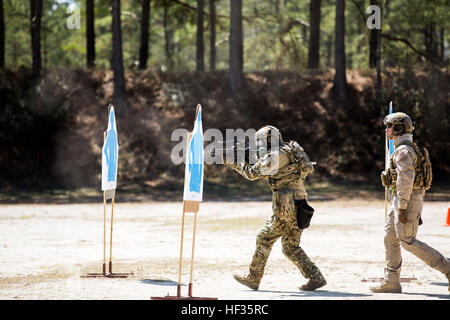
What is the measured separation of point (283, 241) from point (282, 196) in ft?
1.93

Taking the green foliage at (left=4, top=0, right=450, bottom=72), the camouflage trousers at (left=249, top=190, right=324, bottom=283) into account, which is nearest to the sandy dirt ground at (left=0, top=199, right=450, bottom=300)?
the camouflage trousers at (left=249, top=190, right=324, bottom=283)

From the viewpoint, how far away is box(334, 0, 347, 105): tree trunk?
90.2ft

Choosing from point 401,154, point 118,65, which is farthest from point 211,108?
point 401,154

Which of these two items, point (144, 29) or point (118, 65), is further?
point (144, 29)

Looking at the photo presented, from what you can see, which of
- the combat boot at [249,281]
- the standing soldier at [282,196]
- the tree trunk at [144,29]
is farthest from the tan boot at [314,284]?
the tree trunk at [144,29]

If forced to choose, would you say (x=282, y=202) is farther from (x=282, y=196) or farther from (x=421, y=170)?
(x=421, y=170)

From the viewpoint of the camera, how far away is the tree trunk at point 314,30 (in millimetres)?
31984

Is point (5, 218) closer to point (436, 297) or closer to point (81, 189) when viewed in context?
point (81, 189)

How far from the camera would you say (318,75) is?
105 ft

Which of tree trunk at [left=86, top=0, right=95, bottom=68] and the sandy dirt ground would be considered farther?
tree trunk at [left=86, top=0, right=95, bottom=68]

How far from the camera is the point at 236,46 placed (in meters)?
29.0

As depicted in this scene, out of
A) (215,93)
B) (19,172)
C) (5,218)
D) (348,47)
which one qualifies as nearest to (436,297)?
(5,218)

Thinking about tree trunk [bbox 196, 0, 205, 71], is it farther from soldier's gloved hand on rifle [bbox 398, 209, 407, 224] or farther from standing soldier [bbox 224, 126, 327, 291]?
soldier's gloved hand on rifle [bbox 398, 209, 407, 224]
